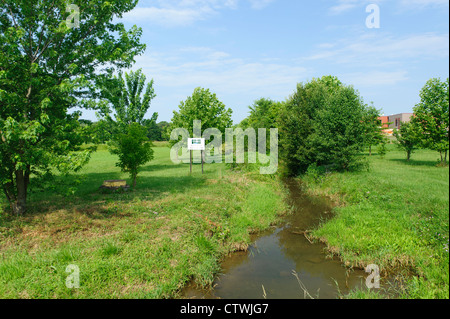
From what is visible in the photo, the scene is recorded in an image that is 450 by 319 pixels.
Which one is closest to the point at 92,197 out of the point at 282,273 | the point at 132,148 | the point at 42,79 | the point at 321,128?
the point at 132,148

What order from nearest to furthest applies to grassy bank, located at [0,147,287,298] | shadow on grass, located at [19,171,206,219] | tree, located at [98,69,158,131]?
grassy bank, located at [0,147,287,298]
shadow on grass, located at [19,171,206,219]
tree, located at [98,69,158,131]

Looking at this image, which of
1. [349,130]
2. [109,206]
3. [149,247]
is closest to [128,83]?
[109,206]

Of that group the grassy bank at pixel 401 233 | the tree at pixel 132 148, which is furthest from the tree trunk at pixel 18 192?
the grassy bank at pixel 401 233

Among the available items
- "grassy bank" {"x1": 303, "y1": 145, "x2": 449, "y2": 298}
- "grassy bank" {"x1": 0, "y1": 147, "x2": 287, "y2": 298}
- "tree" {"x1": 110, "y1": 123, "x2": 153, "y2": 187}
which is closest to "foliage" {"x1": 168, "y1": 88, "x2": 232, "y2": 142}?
"tree" {"x1": 110, "y1": 123, "x2": 153, "y2": 187}

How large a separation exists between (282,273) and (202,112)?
21523mm

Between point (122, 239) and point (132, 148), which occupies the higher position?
point (132, 148)

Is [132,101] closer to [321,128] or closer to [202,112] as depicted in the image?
[202,112]

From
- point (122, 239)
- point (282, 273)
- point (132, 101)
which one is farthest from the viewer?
point (132, 101)

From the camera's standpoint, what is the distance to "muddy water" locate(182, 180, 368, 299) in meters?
5.57

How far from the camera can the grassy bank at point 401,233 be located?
5391 mm

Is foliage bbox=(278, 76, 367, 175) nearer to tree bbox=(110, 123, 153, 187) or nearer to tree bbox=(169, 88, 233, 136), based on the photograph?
tree bbox=(169, 88, 233, 136)

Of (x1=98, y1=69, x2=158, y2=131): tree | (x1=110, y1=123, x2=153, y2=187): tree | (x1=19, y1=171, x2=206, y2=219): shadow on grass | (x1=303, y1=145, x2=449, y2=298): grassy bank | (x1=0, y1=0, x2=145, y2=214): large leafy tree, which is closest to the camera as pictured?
(x1=303, y1=145, x2=449, y2=298): grassy bank

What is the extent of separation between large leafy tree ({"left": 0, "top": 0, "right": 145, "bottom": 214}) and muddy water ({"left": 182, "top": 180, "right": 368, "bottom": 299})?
5426 mm

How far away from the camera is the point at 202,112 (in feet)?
86.1
